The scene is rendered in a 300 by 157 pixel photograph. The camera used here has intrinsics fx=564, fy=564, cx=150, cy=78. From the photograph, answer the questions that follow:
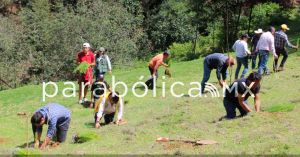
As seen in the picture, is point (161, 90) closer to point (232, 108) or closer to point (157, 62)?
point (157, 62)

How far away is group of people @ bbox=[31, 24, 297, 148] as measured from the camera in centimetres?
1532

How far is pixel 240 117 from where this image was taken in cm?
1591

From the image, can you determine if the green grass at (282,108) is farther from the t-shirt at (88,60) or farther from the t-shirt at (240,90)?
the t-shirt at (88,60)

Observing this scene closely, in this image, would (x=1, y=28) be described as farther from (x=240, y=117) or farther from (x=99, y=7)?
(x=240, y=117)

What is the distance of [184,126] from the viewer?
1634 cm

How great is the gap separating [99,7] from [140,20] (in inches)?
295

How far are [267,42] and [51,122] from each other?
10.5 m

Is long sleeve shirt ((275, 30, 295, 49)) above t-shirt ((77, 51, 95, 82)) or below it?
above

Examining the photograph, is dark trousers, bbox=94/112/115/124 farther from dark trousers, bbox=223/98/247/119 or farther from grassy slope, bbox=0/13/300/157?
dark trousers, bbox=223/98/247/119

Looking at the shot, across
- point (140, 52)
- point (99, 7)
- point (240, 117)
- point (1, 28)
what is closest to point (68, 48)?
point (99, 7)

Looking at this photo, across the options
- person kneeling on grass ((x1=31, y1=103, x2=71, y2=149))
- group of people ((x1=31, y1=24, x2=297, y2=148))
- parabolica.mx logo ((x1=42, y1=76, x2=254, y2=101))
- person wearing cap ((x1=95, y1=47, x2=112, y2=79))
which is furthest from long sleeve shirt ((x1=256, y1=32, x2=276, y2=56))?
person kneeling on grass ((x1=31, y1=103, x2=71, y2=149))

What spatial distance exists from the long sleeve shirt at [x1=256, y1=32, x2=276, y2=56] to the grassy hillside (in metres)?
1.24

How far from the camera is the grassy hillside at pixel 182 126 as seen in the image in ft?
43.3

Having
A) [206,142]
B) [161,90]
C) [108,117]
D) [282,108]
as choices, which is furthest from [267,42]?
[206,142]
